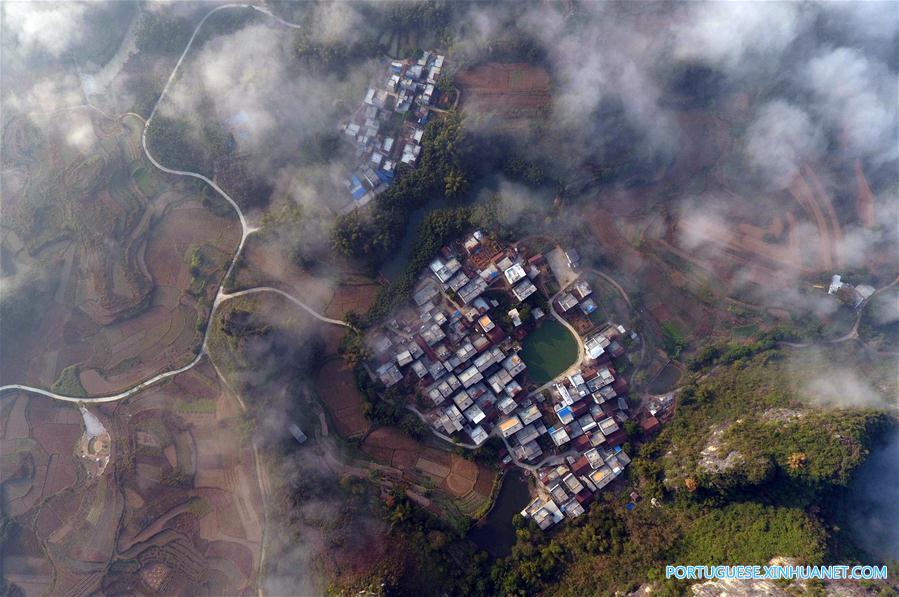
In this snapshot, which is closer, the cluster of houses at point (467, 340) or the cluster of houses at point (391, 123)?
the cluster of houses at point (467, 340)

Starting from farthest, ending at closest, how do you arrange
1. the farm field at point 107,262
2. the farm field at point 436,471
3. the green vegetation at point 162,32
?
1. the green vegetation at point 162,32
2. the farm field at point 107,262
3. the farm field at point 436,471

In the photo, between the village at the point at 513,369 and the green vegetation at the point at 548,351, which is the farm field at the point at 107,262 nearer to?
the village at the point at 513,369

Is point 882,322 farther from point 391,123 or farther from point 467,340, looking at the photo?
point 391,123

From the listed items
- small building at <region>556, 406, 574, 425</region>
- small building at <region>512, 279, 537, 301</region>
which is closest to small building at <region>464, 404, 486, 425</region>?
small building at <region>556, 406, 574, 425</region>

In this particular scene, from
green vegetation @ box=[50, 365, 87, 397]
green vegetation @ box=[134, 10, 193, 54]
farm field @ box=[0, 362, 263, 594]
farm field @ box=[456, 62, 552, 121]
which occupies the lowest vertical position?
farm field @ box=[0, 362, 263, 594]

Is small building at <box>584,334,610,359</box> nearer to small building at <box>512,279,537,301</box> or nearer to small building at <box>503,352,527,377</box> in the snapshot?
small building at <box>503,352,527,377</box>

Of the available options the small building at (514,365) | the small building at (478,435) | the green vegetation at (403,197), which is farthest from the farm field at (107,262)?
the small building at (514,365)
